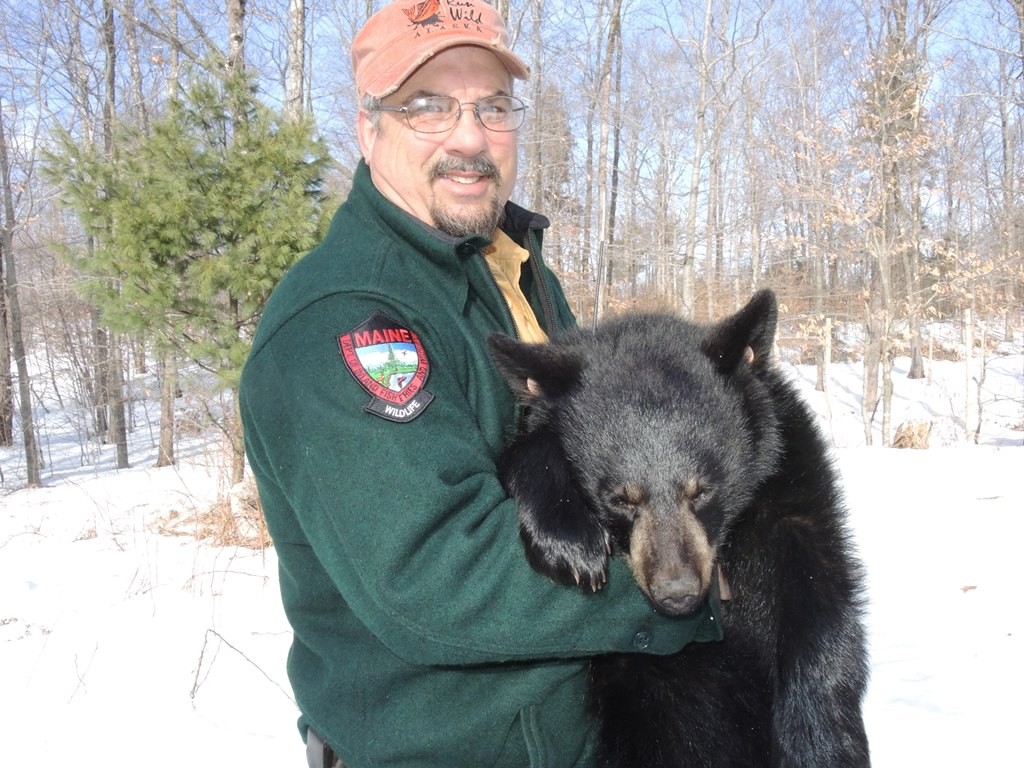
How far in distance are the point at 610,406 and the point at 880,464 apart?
7870 mm

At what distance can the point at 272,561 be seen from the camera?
20.9ft

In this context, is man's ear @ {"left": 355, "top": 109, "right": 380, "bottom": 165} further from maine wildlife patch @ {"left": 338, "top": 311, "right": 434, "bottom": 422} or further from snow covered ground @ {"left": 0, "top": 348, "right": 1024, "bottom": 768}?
snow covered ground @ {"left": 0, "top": 348, "right": 1024, "bottom": 768}

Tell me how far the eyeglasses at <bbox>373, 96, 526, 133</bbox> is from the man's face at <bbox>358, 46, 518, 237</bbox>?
0.01m

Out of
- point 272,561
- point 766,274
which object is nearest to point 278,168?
point 272,561

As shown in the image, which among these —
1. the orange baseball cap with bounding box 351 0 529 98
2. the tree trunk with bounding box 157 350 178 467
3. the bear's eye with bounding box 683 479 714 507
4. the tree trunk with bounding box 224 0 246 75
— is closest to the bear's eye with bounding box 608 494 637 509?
the bear's eye with bounding box 683 479 714 507

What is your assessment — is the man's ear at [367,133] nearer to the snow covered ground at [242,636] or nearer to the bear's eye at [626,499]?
the bear's eye at [626,499]

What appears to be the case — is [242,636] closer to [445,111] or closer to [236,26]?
[445,111]

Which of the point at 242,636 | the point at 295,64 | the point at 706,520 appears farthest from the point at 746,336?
the point at 295,64

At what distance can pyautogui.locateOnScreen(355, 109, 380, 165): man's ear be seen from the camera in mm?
2178

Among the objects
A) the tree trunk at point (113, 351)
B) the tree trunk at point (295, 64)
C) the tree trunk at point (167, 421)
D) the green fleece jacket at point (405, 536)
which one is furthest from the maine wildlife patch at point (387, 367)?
the tree trunk at point (113, 351)

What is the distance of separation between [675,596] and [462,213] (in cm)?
111

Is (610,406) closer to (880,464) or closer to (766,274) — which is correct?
(880,464)

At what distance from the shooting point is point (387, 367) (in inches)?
59.3

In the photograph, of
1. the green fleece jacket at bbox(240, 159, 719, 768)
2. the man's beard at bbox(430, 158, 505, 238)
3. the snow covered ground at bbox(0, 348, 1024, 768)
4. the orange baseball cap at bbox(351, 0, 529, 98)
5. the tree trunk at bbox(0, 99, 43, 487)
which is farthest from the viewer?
the tree trunk at bbox(0, 99, 43, 487)
